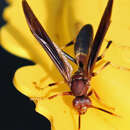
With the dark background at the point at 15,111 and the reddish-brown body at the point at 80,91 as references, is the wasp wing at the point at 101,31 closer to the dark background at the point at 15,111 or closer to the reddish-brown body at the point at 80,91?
the reddish-brown body at the point at 80,91

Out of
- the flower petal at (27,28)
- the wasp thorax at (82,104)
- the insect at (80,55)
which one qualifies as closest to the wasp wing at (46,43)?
the insect at (80,55)

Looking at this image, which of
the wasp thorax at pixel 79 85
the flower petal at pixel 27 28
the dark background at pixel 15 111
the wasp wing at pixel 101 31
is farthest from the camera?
the dark background at pixel 15 111

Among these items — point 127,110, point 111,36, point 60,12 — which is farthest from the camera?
point 60,12

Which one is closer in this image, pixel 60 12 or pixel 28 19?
pixel 28 19

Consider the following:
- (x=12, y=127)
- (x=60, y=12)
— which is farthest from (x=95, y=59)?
(x=12, y=127)

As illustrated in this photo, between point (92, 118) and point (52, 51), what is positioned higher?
point (52, 51)

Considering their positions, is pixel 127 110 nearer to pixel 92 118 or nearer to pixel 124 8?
pixel 92 118

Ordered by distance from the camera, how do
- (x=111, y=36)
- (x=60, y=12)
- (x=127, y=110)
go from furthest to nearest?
1. (x=60, y=12)
2. (x=111, y=36)
3. (x=127, y=110)
